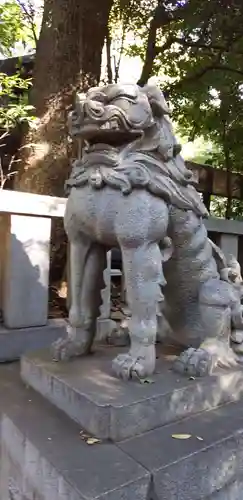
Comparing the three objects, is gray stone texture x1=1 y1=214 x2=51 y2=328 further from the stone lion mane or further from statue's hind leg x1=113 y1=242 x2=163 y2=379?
statue's hind leg x1=113 y1=242 x2=163 y2=379

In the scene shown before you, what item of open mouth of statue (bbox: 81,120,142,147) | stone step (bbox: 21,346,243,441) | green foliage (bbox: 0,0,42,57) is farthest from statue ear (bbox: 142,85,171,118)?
green foliage (bbox: 0,0,42,57)

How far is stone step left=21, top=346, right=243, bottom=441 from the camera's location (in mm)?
1399

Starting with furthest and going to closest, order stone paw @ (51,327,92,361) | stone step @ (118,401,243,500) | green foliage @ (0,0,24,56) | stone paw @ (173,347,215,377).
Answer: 1. green foliage @ (0,0,24,56)
2. stone paw @ (51,327,92,361)
3. stone paw @ (173,347,215,377)
4. stone step @ (118,401,243,500)

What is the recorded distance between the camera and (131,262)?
1.58 metres

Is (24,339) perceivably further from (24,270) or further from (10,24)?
(10,24)

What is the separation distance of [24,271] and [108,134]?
3.12 feet

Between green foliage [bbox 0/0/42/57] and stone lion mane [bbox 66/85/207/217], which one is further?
green foliage [bbox 0/0/42/57]

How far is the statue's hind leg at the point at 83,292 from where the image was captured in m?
1.74

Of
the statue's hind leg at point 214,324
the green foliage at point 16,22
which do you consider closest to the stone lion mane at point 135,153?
the statue's hind leg at point 214,324

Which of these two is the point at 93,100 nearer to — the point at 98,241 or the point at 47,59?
the point at 98,241

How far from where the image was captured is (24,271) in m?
2.21

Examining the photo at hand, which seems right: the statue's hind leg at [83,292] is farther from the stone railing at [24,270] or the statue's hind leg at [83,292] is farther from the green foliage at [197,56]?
the green foliage at [197,56]

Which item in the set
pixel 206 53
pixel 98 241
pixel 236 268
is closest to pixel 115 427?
pixel 98 241

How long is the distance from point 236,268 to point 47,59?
2.38 metres
